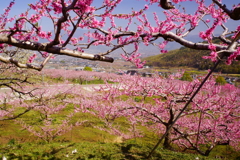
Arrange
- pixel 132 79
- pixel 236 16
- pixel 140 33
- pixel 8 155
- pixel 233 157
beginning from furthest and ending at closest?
pixel 233 157, pixel 132 79, pixel 8 155, pixel 140 33, pixel 236 16

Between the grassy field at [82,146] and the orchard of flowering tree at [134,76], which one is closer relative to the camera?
the orchard of flowering tree at [134,76]

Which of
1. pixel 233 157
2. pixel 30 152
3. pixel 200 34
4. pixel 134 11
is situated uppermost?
pixel 134 11

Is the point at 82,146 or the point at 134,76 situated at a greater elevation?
the point at 134,76

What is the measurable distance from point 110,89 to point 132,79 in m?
0.94

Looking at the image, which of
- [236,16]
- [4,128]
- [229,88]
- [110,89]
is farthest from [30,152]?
[229,88]

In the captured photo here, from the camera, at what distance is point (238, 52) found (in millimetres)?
1842

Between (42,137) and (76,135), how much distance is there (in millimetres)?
1844

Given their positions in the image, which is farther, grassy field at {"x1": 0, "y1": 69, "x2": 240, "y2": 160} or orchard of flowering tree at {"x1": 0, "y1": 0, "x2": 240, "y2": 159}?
grassy field at {"x1": 0, "y1": 69, "x2": 240, "y2": 160}

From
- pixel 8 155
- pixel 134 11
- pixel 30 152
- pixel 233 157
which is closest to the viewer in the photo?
pixel 134 11

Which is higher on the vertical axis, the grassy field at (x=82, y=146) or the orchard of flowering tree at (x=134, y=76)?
the orchard of flowering tree at (x=134, y=76)

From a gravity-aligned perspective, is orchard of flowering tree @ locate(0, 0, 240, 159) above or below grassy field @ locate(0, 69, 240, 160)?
above

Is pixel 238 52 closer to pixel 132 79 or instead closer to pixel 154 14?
pixel 154 14

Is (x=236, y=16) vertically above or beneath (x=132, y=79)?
above

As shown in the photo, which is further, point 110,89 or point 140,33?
point 110,89
